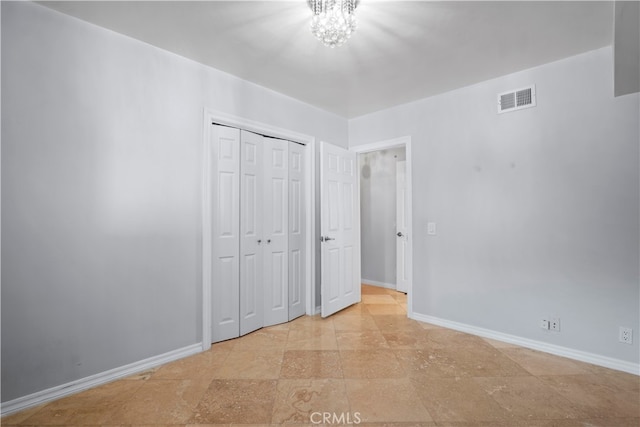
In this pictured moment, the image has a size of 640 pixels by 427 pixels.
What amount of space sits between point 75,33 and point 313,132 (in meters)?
2.25

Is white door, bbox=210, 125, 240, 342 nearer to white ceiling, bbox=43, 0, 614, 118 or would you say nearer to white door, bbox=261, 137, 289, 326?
white door, bbox=261, 137, 289, 326

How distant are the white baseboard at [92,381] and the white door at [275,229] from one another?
88 cm

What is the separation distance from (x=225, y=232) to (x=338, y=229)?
1.38 meters

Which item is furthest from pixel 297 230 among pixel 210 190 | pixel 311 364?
pixel 311 364

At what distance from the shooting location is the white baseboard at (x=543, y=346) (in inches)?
86.9

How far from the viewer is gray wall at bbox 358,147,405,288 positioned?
4.82 m

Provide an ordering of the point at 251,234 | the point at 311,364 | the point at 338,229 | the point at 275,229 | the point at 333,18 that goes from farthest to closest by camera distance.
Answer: the point at 338,229 → the point at 275,229 → the point at 251,234 → the point at 311,364 → the point at 333,18

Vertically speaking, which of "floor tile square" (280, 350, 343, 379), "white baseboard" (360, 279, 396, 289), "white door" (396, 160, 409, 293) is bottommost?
"floor tile square" (280, 350, 343, 379)

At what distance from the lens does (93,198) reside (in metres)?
2.02

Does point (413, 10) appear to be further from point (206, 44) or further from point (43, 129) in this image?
point (43, 129)

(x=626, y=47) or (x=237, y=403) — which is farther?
(x=626, y=47)

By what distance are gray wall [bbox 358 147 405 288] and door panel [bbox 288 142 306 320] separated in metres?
1.62

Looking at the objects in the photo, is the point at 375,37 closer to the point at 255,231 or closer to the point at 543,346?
the point at 255,231

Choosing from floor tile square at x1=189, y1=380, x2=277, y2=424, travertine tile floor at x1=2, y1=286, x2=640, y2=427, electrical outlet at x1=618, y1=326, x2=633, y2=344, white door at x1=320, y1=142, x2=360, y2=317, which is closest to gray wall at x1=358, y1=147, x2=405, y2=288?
white door at x1=320, y1=142, x2=360, y2=317
